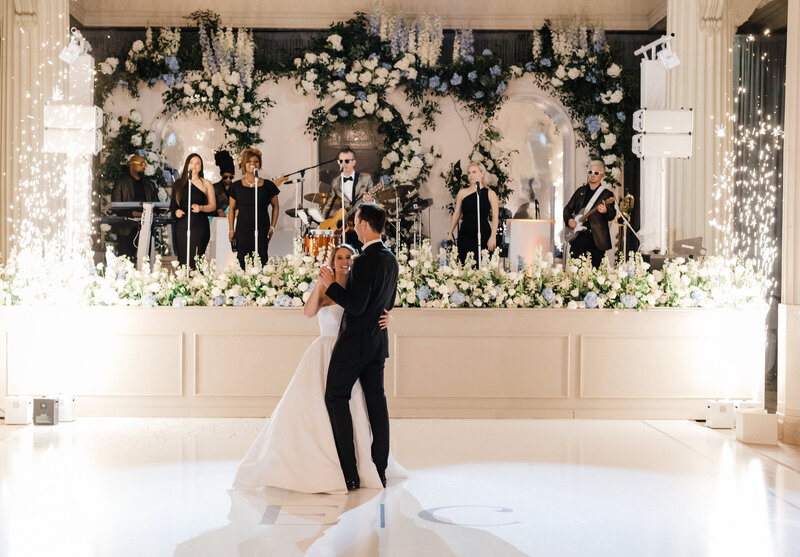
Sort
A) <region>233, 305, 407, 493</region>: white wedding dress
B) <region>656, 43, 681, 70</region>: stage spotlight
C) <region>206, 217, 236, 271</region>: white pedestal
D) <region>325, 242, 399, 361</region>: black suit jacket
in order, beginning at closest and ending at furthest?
1. <region>325, 242, 399, 361</region>: black suit jacket
2. <region>233, 305, 407, 493</region>: white wedding dress
3. <region>656, 43, 681, 70</region>: stage spotlight
4. <region>206, 217, 236, 271</region>: white pedestal

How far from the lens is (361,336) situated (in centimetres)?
436

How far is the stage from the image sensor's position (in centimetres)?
644

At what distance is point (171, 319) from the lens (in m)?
6.44

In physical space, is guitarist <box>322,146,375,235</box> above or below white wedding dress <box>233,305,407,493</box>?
above

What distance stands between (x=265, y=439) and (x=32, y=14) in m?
4.90

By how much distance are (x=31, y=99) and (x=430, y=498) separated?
212 inches

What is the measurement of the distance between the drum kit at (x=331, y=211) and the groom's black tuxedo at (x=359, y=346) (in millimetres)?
3810

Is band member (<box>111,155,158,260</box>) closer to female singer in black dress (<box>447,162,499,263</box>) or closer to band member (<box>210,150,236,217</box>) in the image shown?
band member (<box>210,150,236,217</box>)

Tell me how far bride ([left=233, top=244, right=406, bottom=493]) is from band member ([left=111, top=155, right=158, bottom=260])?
6.07 meters

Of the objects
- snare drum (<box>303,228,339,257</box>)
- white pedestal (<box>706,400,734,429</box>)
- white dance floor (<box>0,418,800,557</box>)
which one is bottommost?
white dance floor (<box>0,418,800,557</box>)

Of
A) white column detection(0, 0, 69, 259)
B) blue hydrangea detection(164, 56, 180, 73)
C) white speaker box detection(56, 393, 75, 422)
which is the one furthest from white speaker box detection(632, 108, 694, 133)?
blue hydrangea detection(164, 56, 180, 73)

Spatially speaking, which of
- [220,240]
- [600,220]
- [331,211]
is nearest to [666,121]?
[600,220]

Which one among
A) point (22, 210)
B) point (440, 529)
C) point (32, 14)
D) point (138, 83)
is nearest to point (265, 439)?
point (440, 529)

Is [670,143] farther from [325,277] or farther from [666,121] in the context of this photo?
[325,277]
